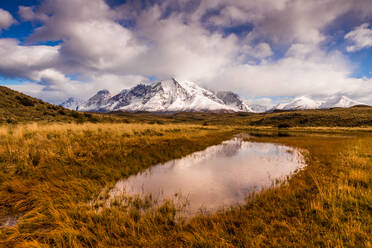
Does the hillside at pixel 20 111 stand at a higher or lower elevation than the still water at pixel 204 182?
higher

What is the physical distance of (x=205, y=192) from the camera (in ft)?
23.3

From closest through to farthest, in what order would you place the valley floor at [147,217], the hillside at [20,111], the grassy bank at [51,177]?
1. the valley floor at [147,217]
2. the grassy bank at [51,177]
3. the hillside at [20,111]

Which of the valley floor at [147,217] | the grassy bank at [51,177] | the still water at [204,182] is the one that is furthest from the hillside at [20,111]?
the still water at [204,182]

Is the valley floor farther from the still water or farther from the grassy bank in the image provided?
the still water

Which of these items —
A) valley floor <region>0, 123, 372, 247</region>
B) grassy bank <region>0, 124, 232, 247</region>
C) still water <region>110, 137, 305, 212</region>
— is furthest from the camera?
still water <region>110, 137, 305, 212</region>

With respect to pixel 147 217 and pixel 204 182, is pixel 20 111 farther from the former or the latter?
pixel 147 217

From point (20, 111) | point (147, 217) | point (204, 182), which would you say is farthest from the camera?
point (20, 111)

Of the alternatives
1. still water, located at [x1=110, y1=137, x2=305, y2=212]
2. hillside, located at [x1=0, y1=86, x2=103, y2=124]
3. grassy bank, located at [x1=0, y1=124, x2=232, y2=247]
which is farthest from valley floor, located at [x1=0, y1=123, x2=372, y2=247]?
hillside, located at [x1=0, y1=86, x2=103, y2=124]

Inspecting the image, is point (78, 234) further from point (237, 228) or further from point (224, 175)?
point (224, 175)

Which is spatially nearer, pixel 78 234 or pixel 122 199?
pixel 78 234

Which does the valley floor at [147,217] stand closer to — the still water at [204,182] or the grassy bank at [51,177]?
the grassy bank at [51,177]

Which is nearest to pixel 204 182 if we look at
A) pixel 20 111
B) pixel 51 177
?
pixel 51 177

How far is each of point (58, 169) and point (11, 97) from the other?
33547 millimetres

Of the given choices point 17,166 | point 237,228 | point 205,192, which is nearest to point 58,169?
point 17,166
